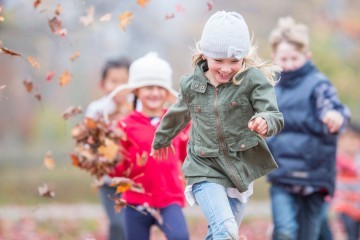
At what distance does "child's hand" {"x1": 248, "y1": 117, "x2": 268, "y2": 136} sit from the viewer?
502 centimetres

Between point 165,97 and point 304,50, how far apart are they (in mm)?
1439

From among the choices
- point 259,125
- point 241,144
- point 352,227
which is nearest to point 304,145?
point 241,144

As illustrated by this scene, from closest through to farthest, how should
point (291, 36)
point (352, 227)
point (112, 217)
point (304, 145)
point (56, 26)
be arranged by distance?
point (56, 26)
point (304, 145)
point (291, 36)
point (112, 217)
point (352, 227)

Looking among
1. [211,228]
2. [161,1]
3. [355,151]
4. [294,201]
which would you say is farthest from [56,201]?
[211,228]

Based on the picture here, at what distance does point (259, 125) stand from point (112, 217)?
358 cm

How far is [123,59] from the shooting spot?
9094mm

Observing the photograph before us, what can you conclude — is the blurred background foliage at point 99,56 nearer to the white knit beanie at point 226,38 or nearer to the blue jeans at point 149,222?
the blue jeans at point 149,222

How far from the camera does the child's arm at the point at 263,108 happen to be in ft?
16.5

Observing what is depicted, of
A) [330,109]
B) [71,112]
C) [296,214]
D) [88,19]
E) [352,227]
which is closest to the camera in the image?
[88,19]

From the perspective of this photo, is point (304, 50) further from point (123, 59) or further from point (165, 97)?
point (123, 59)

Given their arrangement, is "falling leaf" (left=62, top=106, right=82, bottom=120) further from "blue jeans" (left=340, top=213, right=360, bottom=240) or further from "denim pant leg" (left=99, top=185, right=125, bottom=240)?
"blue jeans" (left=340, top=213, right=360, bottom=240)

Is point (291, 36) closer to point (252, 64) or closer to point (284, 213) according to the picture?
point (284, 213)

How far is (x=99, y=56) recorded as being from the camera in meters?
27.1

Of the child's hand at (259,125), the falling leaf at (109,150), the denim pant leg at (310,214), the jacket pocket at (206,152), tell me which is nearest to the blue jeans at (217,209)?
the jacket pocket at (206,152)
